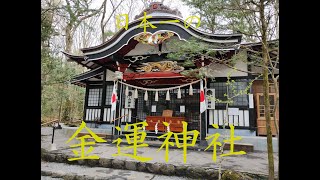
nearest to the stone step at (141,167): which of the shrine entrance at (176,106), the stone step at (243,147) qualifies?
the stone step at (243,147)

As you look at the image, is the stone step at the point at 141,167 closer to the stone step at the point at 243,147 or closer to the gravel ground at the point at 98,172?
the gravel ground at the point at 98,172

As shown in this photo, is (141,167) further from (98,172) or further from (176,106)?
(176,106)

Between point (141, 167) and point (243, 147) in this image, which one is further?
point (243, 147)

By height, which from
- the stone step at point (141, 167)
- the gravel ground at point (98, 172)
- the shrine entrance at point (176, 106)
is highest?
the shrine entrance at point (176, 106)

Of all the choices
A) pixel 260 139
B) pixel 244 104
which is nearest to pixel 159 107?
pixel 244 104

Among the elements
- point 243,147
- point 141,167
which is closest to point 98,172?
point 141,167

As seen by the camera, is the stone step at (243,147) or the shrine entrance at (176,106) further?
the shrine entrance at (176,106)

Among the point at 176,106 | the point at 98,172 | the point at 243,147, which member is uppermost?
the point at 176,106

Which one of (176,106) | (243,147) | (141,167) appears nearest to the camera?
(141,167)

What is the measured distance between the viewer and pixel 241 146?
21.7 ft

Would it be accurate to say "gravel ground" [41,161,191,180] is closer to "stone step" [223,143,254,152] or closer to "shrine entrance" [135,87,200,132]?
"stone step" [223,143,254,152]
